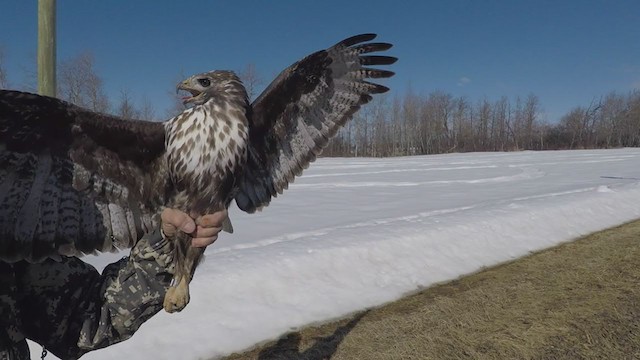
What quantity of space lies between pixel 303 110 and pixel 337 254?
3.67 metres

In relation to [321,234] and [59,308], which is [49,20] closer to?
[59,308]

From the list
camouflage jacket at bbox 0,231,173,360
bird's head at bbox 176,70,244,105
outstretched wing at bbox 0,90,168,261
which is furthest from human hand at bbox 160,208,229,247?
bird's head at bbox 176,70,244,105

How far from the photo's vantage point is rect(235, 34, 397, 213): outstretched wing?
271 cm

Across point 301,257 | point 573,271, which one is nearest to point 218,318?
point 301,257

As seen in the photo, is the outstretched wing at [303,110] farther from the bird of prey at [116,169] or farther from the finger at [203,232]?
the finger at [203,232]

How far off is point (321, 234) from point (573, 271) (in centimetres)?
358

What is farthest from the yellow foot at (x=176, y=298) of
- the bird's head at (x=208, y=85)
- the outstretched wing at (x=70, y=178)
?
the bird's head at (x=208, y=85)

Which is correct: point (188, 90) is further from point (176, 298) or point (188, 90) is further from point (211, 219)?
point (176, 298)

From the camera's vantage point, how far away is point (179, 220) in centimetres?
197

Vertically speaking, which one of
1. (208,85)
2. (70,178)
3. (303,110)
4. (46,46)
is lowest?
(70,178)

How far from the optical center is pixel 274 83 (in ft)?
8.77

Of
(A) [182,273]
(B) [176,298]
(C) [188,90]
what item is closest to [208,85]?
(C) [188,90]

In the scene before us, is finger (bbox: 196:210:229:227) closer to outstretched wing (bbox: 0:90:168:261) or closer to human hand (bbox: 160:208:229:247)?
human hand (bbox: 160:208:229:247)

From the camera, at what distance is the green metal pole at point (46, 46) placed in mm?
2717
